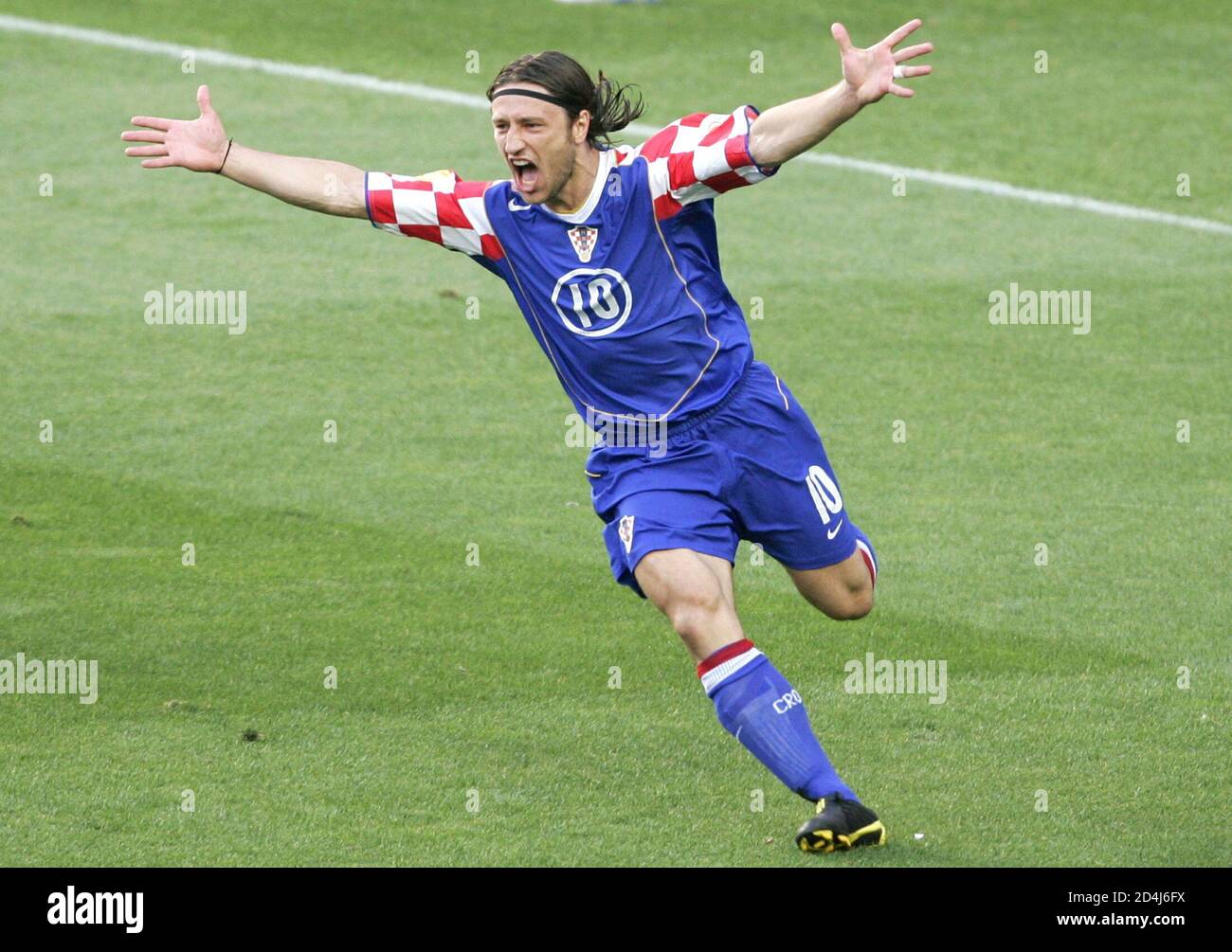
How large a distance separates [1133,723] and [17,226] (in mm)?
9779

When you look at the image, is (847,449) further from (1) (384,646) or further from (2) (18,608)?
(2) (18,608)

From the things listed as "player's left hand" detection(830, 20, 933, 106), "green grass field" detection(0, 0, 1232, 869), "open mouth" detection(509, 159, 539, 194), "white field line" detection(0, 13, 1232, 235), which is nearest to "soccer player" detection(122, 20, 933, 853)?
"open mouth" detection(509, 159, 539, 194)

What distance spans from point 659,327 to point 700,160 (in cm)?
53

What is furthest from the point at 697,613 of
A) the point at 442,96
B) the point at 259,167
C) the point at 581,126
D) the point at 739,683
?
the point at 442,96

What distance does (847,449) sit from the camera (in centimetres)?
1045

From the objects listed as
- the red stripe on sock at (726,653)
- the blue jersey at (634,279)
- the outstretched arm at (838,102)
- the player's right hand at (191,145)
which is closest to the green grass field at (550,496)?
the red stripe on sock at (726,653)

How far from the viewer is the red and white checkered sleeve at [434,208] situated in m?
6.50

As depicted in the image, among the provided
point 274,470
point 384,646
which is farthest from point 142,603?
point 274,470

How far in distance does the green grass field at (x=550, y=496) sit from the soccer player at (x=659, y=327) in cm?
58

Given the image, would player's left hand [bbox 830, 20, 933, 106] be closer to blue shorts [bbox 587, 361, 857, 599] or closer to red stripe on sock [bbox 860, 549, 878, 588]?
blue shorts [bbox 587, 361, 857, 599]

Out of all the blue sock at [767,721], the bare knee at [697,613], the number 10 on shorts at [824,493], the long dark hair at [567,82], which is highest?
the long dark hair at [567,82]

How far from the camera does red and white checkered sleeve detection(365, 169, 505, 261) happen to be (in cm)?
650

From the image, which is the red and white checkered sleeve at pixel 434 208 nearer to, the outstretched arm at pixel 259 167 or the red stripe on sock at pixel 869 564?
the outstretched arm at pixel 259 167

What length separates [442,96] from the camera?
57.5 feet
